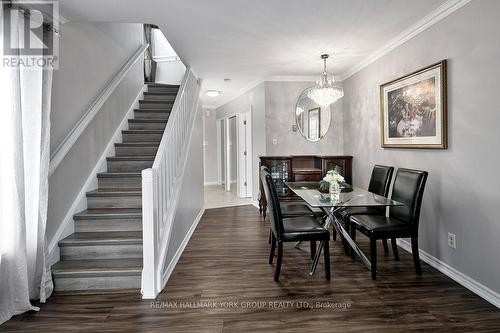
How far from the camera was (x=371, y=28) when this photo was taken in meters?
3.29

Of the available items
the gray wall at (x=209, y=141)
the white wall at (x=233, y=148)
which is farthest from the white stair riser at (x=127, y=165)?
the gray wall at (x=209, y=141)

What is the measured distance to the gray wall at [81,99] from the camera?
110 inches

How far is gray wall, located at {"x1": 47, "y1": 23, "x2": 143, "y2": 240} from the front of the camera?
281 cm

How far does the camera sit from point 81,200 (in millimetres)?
3193

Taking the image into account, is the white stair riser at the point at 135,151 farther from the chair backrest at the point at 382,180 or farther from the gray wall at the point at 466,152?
the gray wall at the point at 466,152

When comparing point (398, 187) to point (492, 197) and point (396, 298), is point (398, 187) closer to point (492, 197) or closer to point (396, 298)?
point (492, 197)

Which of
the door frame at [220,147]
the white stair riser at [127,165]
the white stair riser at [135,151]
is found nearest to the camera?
the white stair riser at [127,165]

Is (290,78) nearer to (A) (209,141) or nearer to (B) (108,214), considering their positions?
(B) (108,214)

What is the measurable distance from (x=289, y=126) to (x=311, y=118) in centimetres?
41

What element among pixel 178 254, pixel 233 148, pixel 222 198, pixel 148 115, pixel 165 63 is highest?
pixel 165 63

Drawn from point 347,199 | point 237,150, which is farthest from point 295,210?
point 237,150

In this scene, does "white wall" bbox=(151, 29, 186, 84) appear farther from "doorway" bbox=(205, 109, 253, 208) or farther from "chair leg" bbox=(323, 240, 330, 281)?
"chair leg" bbox=(323, 240, 330, 281)

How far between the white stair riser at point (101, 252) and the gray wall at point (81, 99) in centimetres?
22

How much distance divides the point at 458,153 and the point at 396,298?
135 cm
